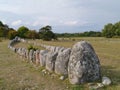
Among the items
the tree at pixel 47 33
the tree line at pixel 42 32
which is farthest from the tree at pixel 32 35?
the tree at pixel 47 33

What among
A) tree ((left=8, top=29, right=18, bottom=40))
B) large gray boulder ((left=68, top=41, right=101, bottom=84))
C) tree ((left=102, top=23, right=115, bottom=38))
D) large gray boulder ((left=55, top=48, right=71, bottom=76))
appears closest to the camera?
large gray boulder ((left=68, top=41, right=101, bottom=84))

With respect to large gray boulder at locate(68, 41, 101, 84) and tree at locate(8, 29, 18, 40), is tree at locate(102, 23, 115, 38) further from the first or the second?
large gray boulder at locate(68, 41, 101, 84)

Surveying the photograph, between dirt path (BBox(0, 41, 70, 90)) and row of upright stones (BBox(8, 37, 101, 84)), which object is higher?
row of upright stones (BBox(8, 37, 101, 84))

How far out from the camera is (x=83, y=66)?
1110 centimetres

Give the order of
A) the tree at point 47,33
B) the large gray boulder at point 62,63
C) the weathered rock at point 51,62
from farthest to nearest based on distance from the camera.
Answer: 1. the tree at point 47,33
2. the weathered rock at point 51,62
3. the large gray boulder at point 62,63

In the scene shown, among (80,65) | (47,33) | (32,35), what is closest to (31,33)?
(32,35)

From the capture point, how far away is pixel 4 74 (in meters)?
14.0

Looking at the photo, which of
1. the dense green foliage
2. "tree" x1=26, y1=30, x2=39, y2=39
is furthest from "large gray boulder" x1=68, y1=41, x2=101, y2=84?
the dense green foliage

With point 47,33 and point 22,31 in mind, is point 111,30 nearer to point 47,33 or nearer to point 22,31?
point 22,31

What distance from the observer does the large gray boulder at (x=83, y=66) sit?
11039 millimetres

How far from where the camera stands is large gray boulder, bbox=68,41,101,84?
11.0 metres

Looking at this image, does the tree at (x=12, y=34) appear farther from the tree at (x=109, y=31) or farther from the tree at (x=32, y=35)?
the tree at (x=109, y=31)

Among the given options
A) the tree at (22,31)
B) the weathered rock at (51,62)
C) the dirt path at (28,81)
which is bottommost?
the dirt path at (28,81)

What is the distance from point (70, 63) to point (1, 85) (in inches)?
125
